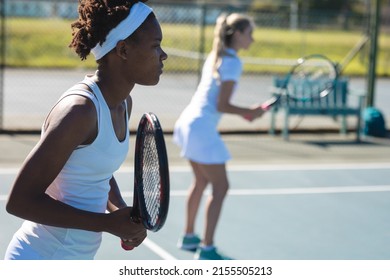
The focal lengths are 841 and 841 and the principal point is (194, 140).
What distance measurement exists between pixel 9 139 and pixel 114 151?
7738 millimetres

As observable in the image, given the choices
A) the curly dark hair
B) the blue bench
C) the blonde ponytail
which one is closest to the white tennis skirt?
the blonde ponytail

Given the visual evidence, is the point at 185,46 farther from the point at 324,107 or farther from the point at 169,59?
the point at 324,107

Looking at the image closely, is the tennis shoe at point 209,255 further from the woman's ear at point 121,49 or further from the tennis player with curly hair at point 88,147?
the woman's ear at point 121,49

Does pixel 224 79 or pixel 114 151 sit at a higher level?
pixel 114 151

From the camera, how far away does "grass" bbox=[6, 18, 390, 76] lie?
22859 millimetres

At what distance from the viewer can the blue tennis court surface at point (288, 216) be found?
20.6 feet

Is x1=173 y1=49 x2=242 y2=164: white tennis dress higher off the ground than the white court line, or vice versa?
x1=173 y1=49 x2=242 y2=164: white tennis dress

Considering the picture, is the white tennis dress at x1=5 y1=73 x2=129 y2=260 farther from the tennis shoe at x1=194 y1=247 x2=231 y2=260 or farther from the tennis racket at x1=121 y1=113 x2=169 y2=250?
the tennis shoe at x1=194 y1=247 x2=231 y2=260

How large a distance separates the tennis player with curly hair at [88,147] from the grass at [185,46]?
17632mm

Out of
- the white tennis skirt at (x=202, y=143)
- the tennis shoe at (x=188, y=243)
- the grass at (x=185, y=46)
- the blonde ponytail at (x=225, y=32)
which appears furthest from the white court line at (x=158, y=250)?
the grass at (x=185, y=46)

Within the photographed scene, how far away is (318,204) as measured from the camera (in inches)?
307
